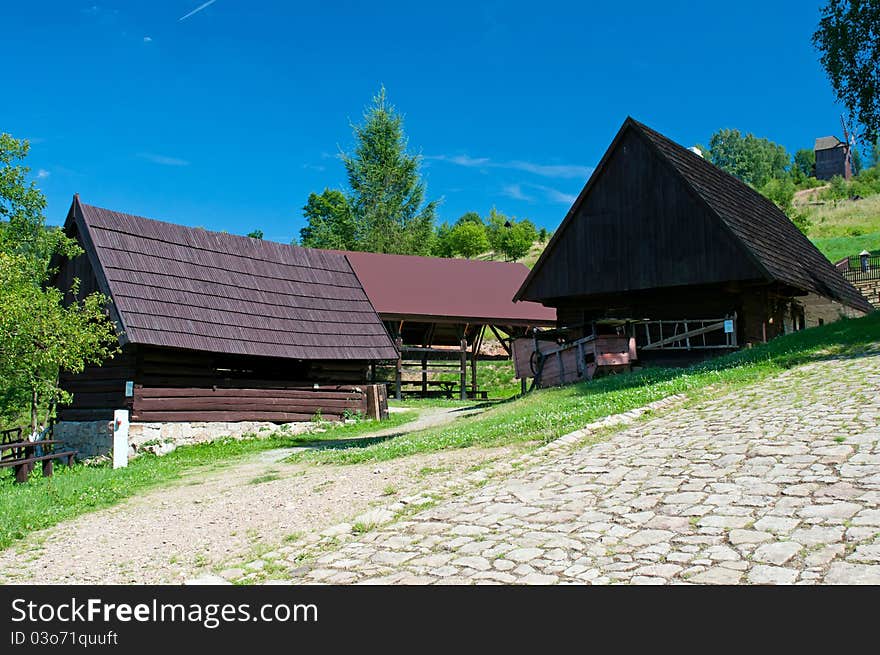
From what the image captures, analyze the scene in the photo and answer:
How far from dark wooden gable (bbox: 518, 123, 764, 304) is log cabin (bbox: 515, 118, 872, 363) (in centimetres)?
3

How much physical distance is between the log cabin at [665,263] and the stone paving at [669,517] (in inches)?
415

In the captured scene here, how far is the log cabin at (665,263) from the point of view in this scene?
19406 mm

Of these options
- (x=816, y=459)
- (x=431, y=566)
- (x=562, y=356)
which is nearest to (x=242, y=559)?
(x=431, y=566)

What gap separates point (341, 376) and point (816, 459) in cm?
1612

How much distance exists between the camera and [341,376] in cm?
2200

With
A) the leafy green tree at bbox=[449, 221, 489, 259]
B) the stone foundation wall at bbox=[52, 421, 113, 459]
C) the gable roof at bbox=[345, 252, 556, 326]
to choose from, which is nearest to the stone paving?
the stone foundation wall at bbox=[52, 421, 113, 459]

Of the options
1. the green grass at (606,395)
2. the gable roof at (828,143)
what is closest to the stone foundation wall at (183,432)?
the green grass at (606,395)

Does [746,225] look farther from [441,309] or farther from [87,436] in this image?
[87,436]

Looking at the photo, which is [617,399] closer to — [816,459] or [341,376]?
[816,459]

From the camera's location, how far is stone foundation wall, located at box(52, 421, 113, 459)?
17.7m

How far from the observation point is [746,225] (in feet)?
70.1

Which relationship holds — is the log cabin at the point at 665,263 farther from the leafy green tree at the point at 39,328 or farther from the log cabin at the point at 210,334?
the leafy green tree at the point at 39,328

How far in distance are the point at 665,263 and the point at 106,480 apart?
1415 cm

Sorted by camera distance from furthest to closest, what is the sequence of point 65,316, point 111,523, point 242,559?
1. point 65,316
2. point 111,523
3. point 242,559
